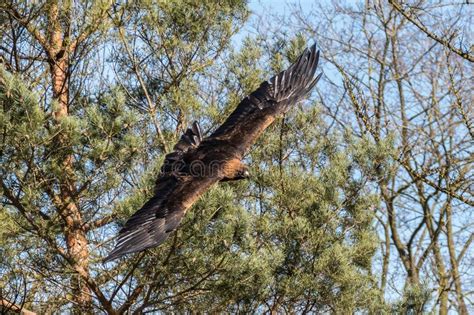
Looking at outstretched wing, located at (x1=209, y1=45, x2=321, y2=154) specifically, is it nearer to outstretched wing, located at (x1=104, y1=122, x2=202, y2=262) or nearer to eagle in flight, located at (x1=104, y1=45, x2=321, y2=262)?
eagle in flight, located at (x1=104, y1=45, x2=321, y2=262)

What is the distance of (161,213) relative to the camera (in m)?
5.34

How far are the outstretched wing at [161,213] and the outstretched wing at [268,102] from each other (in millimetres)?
644

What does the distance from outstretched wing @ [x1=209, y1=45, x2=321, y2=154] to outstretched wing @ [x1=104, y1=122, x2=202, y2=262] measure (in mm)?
644

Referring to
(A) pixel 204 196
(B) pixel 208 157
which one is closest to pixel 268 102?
(B) pixel 208 157

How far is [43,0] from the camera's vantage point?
20.1 feet

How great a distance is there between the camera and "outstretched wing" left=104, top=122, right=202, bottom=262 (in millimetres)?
5082

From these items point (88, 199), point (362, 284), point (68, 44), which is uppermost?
point (68, 44)

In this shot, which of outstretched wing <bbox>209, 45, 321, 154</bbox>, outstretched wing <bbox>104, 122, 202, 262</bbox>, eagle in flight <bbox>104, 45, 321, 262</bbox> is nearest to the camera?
outstretched wing <bbox>104, 122, 202, 262</bbox>

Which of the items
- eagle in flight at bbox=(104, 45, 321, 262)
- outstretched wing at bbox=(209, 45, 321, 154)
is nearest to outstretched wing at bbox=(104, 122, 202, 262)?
eagle in flight at bbox=(104, 45, 321, 262)

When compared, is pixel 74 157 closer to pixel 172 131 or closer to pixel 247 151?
pixel 172 131

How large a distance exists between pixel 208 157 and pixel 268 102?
71 cm

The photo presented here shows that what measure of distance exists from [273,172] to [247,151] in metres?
0.38

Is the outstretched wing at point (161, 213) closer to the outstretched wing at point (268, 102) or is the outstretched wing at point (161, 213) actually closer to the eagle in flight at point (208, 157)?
the eagle in flight at point (208, 157)

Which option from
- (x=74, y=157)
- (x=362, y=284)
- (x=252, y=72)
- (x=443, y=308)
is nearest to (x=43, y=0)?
(x=74, y=157)
